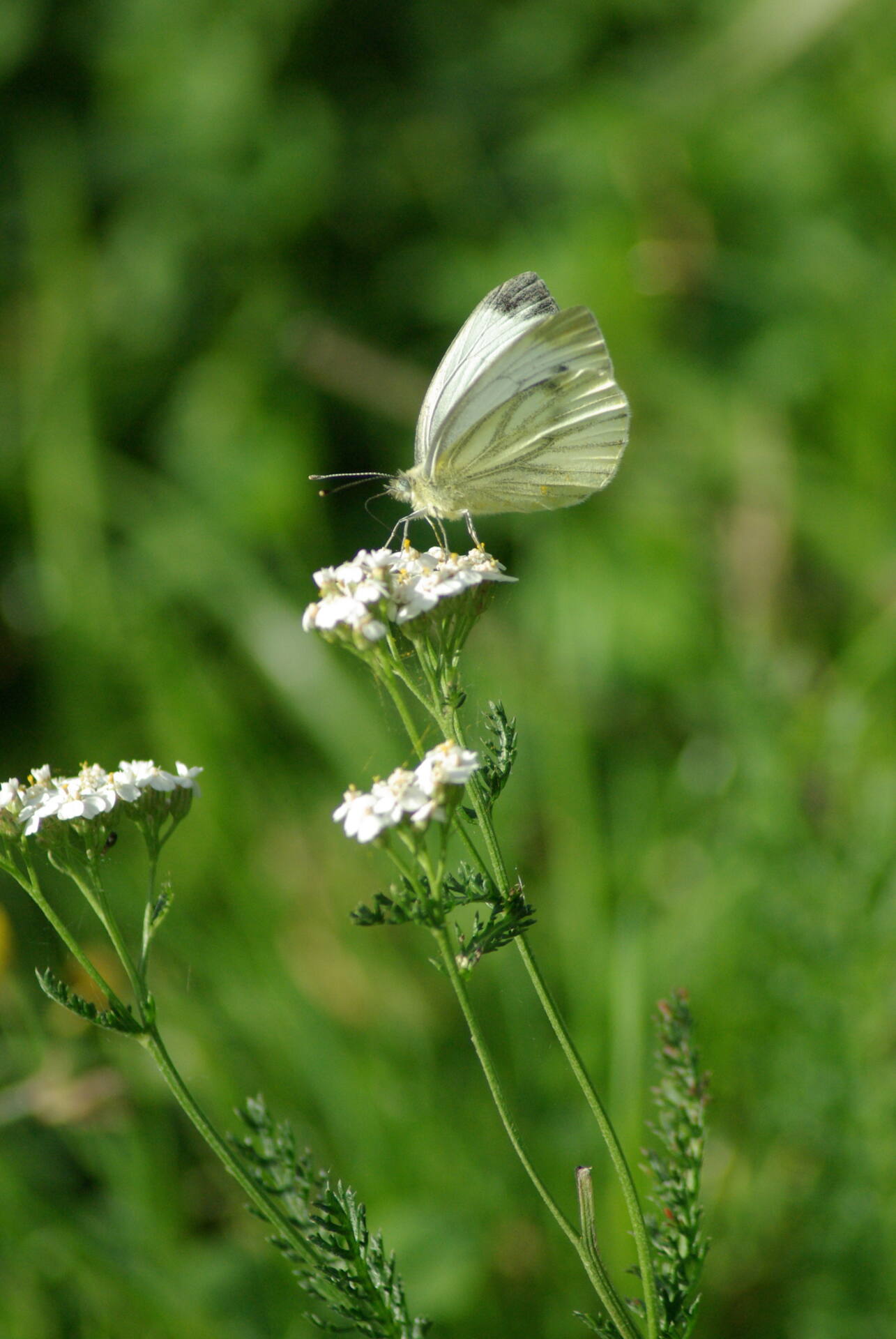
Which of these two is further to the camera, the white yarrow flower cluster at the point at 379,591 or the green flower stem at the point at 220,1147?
the white yarrow flower cluster at the point at 379,591

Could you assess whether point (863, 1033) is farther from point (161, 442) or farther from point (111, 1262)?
point (161, 442)

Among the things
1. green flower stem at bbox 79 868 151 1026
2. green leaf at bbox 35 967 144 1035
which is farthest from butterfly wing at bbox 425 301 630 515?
green leaf at bbox 35 967 144 1035

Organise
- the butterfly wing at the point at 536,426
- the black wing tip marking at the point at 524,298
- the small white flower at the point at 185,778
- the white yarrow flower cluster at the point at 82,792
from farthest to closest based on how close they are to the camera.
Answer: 1. the black wing tip marking at the point at 524,298
2. the butterfly wing at the point at 536,426
3. the small white flower at the point at 185,778
4. the white yarrow flower cluster at the point at 82,792

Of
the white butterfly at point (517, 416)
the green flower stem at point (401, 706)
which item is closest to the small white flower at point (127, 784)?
the green flower stem at point (401, 706)

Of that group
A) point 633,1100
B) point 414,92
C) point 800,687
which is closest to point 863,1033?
point 633,1100

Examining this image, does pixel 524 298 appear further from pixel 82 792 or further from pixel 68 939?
pixel 68 939

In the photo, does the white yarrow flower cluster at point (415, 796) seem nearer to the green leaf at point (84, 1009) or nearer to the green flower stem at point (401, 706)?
the green flower stem at point (401, 706)

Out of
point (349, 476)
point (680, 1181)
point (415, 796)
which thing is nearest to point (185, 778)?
point (415, 796)
